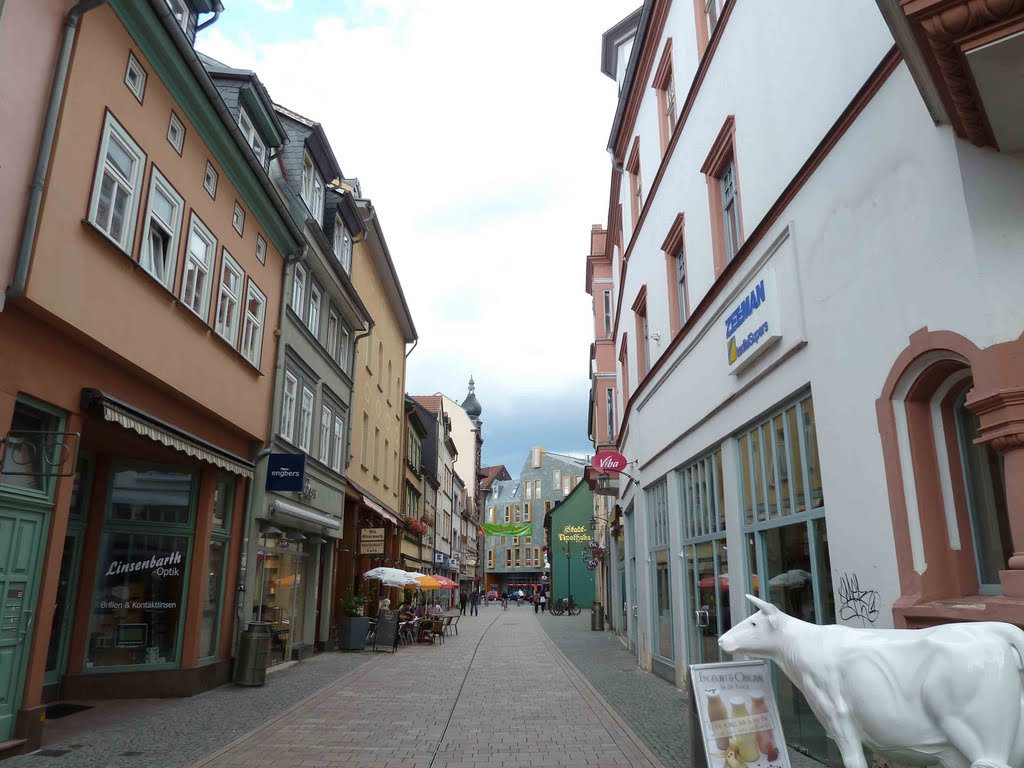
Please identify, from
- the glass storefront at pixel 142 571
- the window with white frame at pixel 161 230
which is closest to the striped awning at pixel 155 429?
the glass storefront at pixel 142 571

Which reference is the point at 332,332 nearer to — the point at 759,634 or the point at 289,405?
the point at 289,405

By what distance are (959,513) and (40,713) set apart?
8609 mm

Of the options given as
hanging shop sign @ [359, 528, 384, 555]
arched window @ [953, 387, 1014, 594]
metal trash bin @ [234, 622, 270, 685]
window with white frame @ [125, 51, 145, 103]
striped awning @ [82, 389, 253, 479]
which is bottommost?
metal trash bin @ [234, 622, 270, 685]

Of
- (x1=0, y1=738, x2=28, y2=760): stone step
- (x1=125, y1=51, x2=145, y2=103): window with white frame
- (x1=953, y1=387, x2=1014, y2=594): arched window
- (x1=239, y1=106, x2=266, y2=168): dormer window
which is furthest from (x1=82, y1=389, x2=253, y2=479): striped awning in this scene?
(x1=953, y1=387, x2=1014, y2=594): arched window

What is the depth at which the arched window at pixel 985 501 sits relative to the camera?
518cm

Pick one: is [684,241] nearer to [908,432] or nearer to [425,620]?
[908,432]

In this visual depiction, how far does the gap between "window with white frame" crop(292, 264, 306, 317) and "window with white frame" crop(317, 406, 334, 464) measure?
9.48 ft

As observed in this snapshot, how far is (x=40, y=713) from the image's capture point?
26.3 ft

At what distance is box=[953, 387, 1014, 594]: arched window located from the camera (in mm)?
5176

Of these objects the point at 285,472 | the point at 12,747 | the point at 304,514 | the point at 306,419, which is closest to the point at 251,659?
the point at 285,472

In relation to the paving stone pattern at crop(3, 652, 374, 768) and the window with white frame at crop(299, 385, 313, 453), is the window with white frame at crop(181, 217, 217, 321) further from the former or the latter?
the paving stone pattern at crop(3, 652, 374, 768)

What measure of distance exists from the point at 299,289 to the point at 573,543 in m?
50.0

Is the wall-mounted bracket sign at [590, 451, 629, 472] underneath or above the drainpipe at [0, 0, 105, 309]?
underneath

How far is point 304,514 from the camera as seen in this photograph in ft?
54.6
